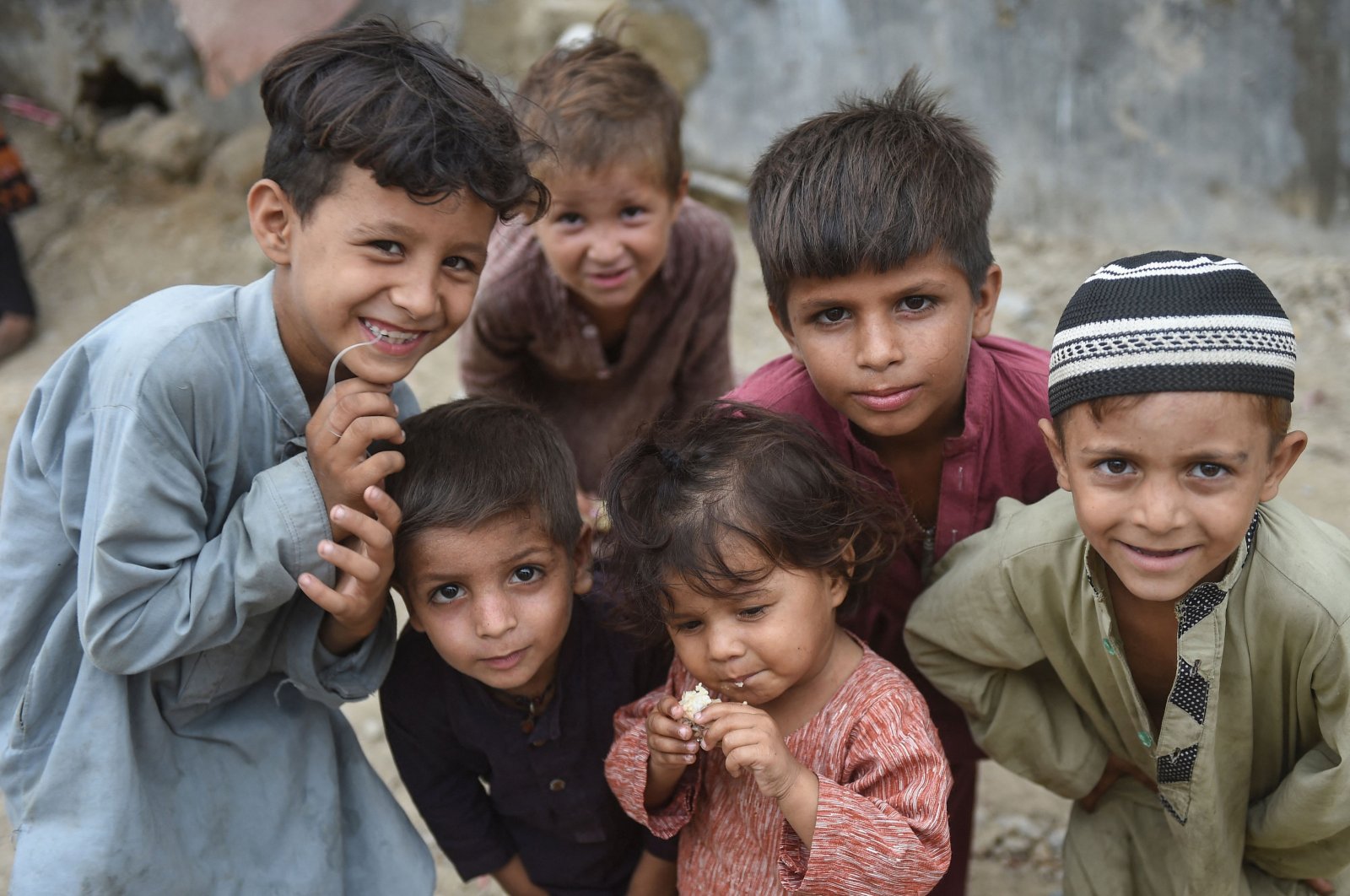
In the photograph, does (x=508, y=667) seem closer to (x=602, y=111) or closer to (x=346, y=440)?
(x=346, y=440)

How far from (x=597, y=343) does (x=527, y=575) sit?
3.89 feet

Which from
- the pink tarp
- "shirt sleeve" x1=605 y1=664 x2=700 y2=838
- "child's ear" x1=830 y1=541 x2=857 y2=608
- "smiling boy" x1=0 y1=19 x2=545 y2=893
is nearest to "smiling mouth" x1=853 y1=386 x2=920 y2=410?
"child's ear" x1=830 y1=541 x2=857 y2=608

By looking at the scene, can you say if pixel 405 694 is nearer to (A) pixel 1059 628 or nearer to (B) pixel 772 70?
(A) pixel 1059 628

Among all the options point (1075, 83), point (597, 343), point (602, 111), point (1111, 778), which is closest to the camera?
point (1111, 778)

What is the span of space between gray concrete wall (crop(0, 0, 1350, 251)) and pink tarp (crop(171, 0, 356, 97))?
0.31 meters

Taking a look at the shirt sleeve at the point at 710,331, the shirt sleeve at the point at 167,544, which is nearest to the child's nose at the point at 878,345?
the shirt sleeve at the point at 167,544

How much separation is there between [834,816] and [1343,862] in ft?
2.88

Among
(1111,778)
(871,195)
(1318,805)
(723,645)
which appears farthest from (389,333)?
(1318,805)

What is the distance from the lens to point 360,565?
194 cm

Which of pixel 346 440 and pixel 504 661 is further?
pixel 504 661

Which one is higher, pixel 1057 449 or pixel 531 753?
pixel 1057 449

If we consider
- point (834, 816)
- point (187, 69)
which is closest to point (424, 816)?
point (834, 816)

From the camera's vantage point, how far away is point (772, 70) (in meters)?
5.62

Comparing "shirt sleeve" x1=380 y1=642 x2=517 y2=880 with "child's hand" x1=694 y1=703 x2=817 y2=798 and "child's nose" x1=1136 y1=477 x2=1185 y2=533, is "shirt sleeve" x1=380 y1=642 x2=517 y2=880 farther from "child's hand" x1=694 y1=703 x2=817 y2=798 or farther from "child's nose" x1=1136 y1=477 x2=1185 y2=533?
"child's nose" x1=1136 y1=477 x2=1185 y2=533
